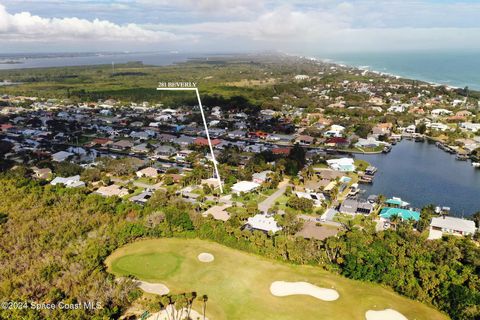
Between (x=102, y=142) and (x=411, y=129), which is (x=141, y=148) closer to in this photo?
(x=102, y=142)

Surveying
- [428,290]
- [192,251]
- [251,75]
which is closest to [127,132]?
[192,251]

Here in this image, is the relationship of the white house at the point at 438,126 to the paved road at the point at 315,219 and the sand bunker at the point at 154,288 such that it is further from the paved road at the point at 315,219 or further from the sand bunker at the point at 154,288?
the sand bunker at the point at 154,288

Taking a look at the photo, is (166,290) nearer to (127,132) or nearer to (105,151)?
(105,151)

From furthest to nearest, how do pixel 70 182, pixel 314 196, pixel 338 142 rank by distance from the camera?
pixel 338 142
pixel 70 182
pixel 314 196

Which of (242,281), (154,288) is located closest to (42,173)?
(154,288)

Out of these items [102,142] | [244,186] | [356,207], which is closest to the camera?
[356,207]

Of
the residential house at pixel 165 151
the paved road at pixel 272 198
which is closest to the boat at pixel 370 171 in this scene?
the paved road at pixel 272 198
